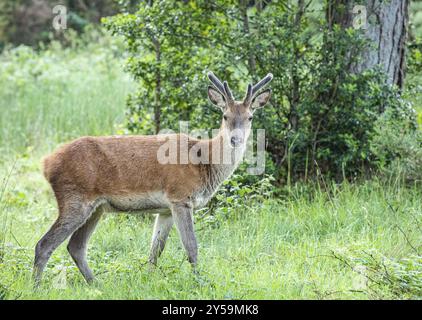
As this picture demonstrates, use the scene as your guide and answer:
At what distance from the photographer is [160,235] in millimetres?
7316

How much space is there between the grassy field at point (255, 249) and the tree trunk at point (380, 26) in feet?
5.21

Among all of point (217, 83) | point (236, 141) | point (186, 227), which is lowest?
point (186, 227)

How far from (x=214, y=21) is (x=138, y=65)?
1114mm

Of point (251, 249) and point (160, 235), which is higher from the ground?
point (160, 235)

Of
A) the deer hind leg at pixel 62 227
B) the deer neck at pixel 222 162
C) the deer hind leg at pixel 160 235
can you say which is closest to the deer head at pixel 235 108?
the deer neck at pixel 222 162

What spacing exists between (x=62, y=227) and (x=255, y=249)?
5.91 ft

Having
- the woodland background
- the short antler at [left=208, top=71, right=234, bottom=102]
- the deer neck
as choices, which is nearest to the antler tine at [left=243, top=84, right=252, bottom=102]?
the short antler at [left=208, top=71, right=234, bottom=102]

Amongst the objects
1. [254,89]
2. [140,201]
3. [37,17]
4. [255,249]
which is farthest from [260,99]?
[37,17]

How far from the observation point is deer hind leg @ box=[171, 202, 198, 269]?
23.0 ft

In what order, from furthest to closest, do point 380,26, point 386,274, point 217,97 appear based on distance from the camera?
point 380,26, point 217,97, point 386,274

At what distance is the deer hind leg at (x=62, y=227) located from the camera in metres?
6.71

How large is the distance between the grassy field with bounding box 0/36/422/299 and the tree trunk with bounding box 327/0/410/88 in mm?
1589

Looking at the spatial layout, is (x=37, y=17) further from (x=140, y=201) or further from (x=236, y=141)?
(x=140, y=201)
